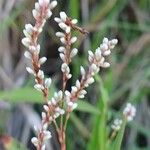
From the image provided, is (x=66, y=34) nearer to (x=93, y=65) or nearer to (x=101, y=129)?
(x=93, y=65)

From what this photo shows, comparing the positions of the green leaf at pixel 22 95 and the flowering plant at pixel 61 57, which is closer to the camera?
the flowering plant at pixel 61 57

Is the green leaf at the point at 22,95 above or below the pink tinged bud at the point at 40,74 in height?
below

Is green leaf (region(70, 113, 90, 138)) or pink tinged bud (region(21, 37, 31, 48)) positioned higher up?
pink tinged bud (region(21, 37, 31, 48))

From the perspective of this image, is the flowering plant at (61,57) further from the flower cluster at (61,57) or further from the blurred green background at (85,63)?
the blurred green background at (85,63)

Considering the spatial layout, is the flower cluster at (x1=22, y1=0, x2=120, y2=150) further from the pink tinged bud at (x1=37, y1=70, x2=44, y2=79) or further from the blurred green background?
the blurred green background

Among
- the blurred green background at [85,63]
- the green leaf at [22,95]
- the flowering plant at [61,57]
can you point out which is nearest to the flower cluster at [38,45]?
the flowering plant at [61,57]

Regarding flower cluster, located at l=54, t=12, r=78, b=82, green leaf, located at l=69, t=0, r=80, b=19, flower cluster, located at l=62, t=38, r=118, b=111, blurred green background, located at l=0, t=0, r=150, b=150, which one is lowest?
blurred green background, located at l=0, t=0, r=150, b=150

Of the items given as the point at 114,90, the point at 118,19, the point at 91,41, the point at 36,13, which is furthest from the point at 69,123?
the point at 36,13

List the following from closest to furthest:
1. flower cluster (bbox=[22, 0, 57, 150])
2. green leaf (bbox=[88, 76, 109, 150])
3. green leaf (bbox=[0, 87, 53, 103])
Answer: flower cluster (bbox=[22, 0, 57, 150]) → green leaf (bbox=[88, 76, 109, 150]) → green leaf (bbox=[0, 87, 53, 103])

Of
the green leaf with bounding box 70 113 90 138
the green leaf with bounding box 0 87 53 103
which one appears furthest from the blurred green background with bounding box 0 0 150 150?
the green leaf with bounding box 0 87 53 103

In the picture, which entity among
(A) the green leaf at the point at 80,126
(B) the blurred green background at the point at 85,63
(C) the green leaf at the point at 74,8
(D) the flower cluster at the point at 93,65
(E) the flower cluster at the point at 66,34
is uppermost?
(E) the flower cluster at the point at 66,34
